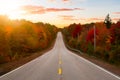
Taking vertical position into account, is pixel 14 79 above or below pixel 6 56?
above

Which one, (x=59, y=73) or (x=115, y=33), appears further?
(x=115, y=33)

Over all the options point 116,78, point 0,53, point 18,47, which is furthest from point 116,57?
point 18,47

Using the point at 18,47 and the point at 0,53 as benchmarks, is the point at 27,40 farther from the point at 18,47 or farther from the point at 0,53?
the point at 0,53

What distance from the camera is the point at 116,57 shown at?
29.7 m

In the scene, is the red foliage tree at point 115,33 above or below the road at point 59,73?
below

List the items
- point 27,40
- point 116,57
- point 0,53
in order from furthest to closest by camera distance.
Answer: point 27,40, point 0,53, point 116,57

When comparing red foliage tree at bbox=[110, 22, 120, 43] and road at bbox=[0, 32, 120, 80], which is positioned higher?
road at bbox=[0, 32, 120, 80]

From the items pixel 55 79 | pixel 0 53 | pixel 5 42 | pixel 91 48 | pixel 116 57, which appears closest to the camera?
pixel 55 79

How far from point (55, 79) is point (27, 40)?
62.1 meters

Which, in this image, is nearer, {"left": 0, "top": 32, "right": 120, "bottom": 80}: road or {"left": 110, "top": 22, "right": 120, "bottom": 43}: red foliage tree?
{"left": 0, "top": 32, "right": 120, "bottom": 80}: road

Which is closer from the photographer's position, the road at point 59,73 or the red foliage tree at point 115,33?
the road at point 59,73

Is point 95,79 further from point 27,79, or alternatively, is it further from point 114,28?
point 114,28

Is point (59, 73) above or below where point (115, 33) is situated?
above

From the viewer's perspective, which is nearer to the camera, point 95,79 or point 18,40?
point 95,79
